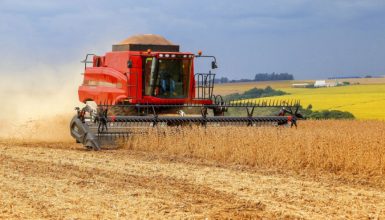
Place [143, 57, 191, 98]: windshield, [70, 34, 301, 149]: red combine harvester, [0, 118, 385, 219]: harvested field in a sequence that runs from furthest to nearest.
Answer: [143, 57, 191, 98]: windshield
[70, 34, 301, 149]: red combine harvester
[0, 118, 385, 219]: harvested field

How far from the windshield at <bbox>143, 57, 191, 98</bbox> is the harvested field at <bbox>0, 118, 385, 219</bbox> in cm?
246

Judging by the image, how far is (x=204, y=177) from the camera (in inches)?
408

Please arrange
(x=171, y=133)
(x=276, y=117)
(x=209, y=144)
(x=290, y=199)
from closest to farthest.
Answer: (x=290, y=199)
(x=209, y=144)
(x=171, y=133)
(x=276, y=117)

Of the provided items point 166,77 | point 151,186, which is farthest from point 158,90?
point 151,186

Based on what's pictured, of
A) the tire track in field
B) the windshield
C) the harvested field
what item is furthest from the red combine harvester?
the tire track in field

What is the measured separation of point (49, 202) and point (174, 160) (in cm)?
507

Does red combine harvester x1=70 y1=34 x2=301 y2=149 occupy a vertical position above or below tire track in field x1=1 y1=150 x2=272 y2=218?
above

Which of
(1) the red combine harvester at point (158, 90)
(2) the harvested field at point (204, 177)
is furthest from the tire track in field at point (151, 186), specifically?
(1) the red combine harvester at point (158, 90)

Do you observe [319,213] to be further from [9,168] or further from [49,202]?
[9,168]

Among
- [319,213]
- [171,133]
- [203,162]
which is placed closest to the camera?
[319,213]

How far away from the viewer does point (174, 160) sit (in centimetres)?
1294

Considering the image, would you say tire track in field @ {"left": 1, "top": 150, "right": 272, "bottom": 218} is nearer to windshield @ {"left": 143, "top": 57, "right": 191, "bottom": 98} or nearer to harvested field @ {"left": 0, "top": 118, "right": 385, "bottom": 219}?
harvested field @ {"left": 0, "top": 118, "right": 385, "bottom": 219}

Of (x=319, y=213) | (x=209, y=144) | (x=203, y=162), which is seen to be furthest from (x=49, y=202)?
(x=209, y=144)

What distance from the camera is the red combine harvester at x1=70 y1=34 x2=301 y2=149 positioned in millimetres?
16078
